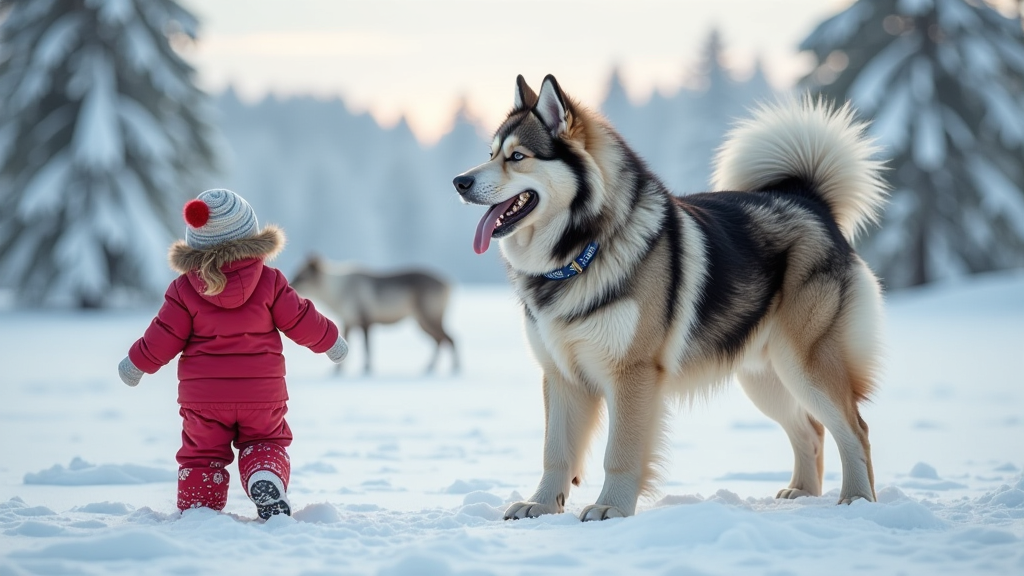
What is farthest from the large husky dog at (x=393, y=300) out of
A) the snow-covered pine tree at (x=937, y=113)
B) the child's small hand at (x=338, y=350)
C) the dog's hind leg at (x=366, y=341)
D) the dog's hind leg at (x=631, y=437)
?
the snow-covered pine tree at (x=937, y=113)

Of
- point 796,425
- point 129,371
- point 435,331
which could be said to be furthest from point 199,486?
point 435,331

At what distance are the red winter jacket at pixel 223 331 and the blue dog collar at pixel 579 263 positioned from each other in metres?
1.17

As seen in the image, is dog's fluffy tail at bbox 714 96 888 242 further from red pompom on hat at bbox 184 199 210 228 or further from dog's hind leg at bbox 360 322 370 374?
dog's hind leg at bbox 360 322 370 374

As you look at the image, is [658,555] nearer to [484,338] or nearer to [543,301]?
[543,301]

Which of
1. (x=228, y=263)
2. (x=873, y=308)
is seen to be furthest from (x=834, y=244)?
(x=228, y=263)

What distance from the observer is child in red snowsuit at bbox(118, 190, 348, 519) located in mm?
3756

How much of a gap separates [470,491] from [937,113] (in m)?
18.5

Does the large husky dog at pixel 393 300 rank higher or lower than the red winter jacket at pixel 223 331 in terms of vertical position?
higher

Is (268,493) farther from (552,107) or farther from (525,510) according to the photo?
(552,107)

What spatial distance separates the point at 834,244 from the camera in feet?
15.0

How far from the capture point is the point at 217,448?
12.6 feet

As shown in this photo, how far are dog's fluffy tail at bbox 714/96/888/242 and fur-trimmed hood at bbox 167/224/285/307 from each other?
274 cm

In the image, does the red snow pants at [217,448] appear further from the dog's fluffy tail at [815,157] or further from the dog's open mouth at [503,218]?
the dog's fluffy tail at [815,157]

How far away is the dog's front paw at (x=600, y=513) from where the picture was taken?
151 inches
